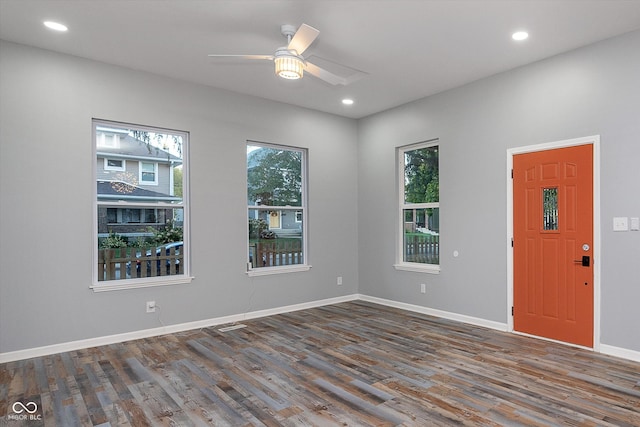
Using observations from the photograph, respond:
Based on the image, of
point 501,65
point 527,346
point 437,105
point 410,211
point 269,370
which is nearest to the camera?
point 269,370

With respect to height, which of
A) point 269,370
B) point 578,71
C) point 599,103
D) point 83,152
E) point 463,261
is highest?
point 578,71

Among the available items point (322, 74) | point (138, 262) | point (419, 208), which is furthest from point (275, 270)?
point (322, 74)

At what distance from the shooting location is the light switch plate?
3.61 meters

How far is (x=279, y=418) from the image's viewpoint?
8.47ft

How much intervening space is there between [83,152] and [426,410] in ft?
13.4

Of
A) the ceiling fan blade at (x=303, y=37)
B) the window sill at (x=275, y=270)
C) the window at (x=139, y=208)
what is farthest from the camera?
the window sill at (x=275, y=270)

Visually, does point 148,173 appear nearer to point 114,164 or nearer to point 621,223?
point 114,164

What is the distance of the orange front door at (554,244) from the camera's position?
12.8ft

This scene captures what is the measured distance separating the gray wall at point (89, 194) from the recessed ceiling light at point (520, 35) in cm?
308

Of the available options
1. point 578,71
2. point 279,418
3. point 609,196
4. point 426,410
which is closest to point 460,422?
point 426,410

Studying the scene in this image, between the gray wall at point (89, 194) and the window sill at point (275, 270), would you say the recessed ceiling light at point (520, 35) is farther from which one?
the window sill at point (275, 270)

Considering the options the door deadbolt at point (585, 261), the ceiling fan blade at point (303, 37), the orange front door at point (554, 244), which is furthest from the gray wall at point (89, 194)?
the door deadbolt at point (585, 261)

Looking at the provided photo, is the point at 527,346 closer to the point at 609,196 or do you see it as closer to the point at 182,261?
the point at 609,196

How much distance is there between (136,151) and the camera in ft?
15.0
